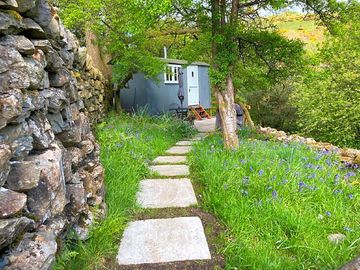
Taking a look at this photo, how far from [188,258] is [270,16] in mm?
6398

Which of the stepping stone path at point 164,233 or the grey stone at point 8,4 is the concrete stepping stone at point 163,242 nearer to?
the stepping stone path at point 164,233

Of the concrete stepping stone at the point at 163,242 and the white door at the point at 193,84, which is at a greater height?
the white door at the point at 193,84

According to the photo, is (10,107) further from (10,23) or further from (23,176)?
(10,23)

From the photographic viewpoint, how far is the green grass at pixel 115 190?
90.3 inches

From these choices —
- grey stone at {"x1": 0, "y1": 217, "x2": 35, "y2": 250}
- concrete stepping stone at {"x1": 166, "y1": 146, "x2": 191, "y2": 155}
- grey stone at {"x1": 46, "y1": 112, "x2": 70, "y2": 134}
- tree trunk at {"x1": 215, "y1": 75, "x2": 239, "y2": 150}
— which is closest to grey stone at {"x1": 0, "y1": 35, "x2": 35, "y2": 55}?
grey stone at {"x1": 46, "y1": 112, "x2": 70, "y2": 134}

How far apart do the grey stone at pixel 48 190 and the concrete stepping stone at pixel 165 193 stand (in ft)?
5.04

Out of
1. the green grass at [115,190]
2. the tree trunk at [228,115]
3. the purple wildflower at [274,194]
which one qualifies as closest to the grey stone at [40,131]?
the green grass at [115,190]

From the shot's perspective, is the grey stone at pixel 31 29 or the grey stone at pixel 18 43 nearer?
the grey stone at pixel 18 43

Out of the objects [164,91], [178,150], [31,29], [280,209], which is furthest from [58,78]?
[164,91]

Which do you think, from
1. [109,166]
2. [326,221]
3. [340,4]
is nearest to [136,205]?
[109,166]

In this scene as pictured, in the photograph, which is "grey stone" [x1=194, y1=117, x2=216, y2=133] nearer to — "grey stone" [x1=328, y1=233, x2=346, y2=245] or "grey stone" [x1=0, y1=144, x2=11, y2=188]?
"grey stone" [x1=328, y1=233, x2=346, y2=245]

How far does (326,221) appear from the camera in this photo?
9.62ft

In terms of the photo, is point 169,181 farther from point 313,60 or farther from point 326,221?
point 313,60

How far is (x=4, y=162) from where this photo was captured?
1425mm
